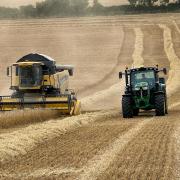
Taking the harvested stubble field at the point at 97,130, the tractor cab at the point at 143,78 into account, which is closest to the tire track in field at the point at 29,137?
the harvested stubble field at the point at 97,130

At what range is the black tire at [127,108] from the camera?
77.4 ft

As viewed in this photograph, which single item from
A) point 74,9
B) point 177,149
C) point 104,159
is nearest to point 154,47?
point 74,9

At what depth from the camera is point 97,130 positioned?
18156 millimetres

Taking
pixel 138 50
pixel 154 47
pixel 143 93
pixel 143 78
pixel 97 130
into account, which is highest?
pixel 154 47

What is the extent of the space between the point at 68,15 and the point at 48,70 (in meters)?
68.9

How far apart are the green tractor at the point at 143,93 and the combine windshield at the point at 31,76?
4706mm

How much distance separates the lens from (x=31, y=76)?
27.4 meters

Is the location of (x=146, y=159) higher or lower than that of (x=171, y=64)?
lower

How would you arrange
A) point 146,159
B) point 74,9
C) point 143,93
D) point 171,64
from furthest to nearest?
point 74,9 → point 171,64 → point 143,93 → point 146,159

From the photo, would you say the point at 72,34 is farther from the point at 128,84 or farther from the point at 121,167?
the point at 121,167

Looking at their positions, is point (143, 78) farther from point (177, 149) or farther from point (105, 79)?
point (105, 79)

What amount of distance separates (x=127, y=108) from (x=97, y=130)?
18.4ft

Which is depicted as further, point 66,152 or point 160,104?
point 160,104

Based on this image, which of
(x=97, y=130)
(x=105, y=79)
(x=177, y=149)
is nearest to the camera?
(x=177, y=149)
